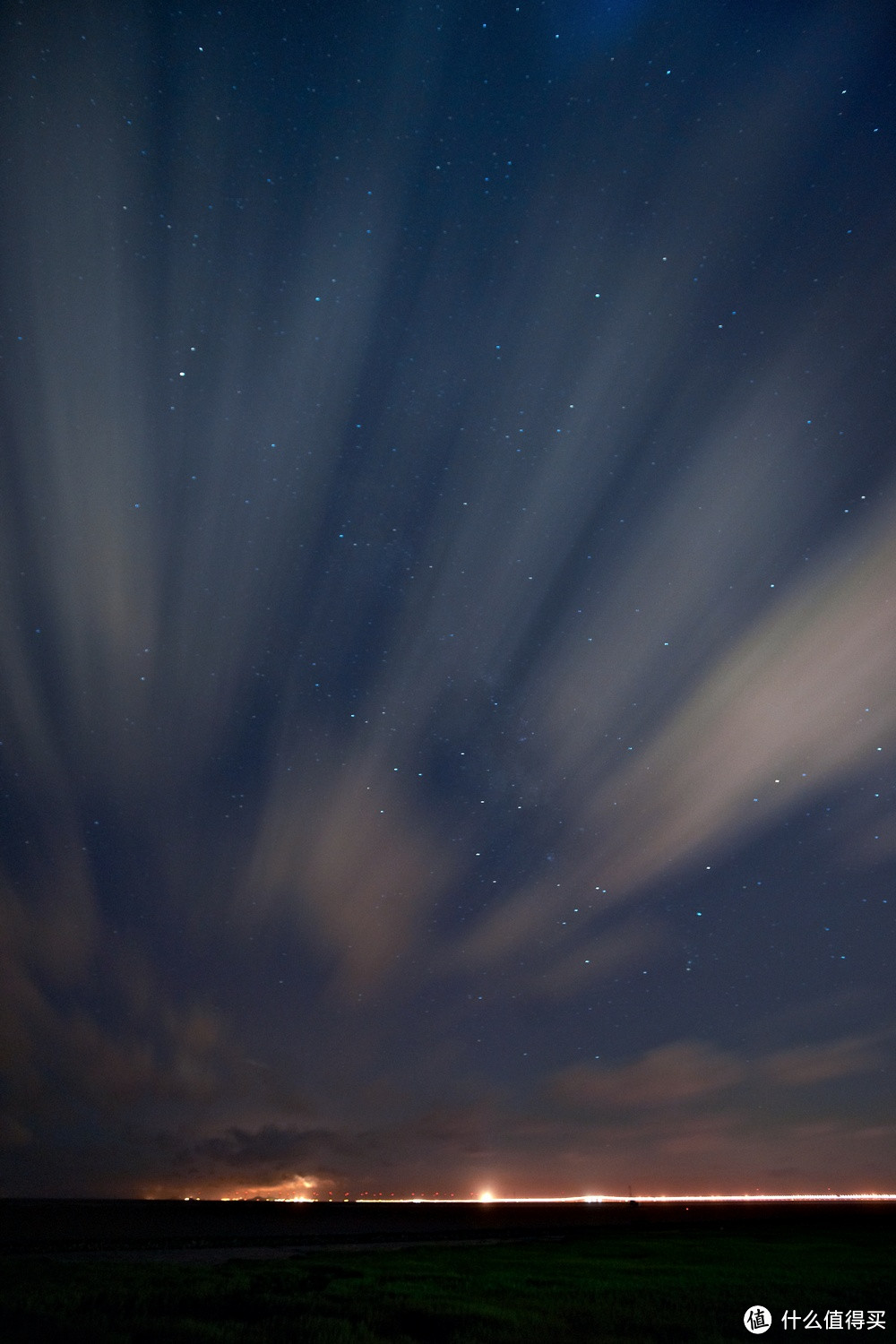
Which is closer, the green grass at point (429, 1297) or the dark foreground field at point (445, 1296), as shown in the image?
the green grass at point (429, 1297)

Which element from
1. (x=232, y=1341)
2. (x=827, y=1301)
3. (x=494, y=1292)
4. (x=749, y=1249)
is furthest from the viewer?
(x=749, y=1249)

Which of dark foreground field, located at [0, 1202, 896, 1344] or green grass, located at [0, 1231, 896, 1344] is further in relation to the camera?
dark foreground field, located at [0, 1202, 896, 1344]

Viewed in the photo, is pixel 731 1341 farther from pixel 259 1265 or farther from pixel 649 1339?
pixel 259 1265

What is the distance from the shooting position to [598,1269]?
3453cm

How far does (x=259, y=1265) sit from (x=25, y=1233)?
49.3m

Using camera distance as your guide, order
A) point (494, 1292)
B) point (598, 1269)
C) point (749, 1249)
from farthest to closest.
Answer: point (749, 1249), point (598, 1269), point (494, 1292)

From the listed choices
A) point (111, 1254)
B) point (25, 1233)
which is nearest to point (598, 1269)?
point (111, 1254)

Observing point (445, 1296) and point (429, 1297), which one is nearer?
point (429, 1297)

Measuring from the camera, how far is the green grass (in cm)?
2005

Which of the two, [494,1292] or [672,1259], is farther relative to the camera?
[672,1259]

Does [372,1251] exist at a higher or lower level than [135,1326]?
lower

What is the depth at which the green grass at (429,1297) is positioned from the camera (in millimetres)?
20047

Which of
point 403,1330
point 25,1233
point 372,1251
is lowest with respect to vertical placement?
point 25,1233

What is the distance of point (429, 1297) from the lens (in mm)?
25500
